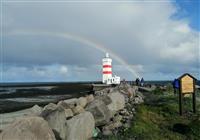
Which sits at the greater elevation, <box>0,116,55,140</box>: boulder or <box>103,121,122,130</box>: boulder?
<box>0,116,55,140</box>: boulder

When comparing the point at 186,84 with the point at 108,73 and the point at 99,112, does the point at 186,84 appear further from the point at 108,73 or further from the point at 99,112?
the point at 108,73

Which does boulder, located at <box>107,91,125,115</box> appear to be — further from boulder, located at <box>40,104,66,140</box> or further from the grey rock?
boulder, located at <box>40,104,66,140</box>

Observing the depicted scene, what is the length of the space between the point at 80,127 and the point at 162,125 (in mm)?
6126

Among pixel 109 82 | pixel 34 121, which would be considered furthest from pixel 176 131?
pixel 109 82

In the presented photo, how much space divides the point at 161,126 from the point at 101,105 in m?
3.55

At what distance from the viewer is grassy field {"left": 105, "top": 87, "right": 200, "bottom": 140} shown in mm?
17281

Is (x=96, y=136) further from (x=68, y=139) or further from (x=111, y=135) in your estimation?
(x=68, y=139)

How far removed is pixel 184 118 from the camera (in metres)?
21.0

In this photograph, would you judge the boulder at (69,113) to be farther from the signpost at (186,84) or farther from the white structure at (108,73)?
the white structure at (108,73)

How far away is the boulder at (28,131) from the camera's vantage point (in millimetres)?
10719

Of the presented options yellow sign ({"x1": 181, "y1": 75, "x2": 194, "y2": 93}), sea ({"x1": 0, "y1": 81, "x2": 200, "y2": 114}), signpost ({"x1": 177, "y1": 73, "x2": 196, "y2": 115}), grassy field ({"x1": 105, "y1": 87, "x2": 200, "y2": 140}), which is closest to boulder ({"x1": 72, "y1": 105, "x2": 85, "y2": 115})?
grassy field ({"x1": 105, "y1": 87, "x2": 200, "y2": 140})

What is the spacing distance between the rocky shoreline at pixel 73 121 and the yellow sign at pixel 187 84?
11.7 ft

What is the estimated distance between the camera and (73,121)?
14.4 metres

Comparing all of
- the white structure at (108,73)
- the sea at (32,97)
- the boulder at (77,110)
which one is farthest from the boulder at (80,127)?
the white structure at (108,73)
